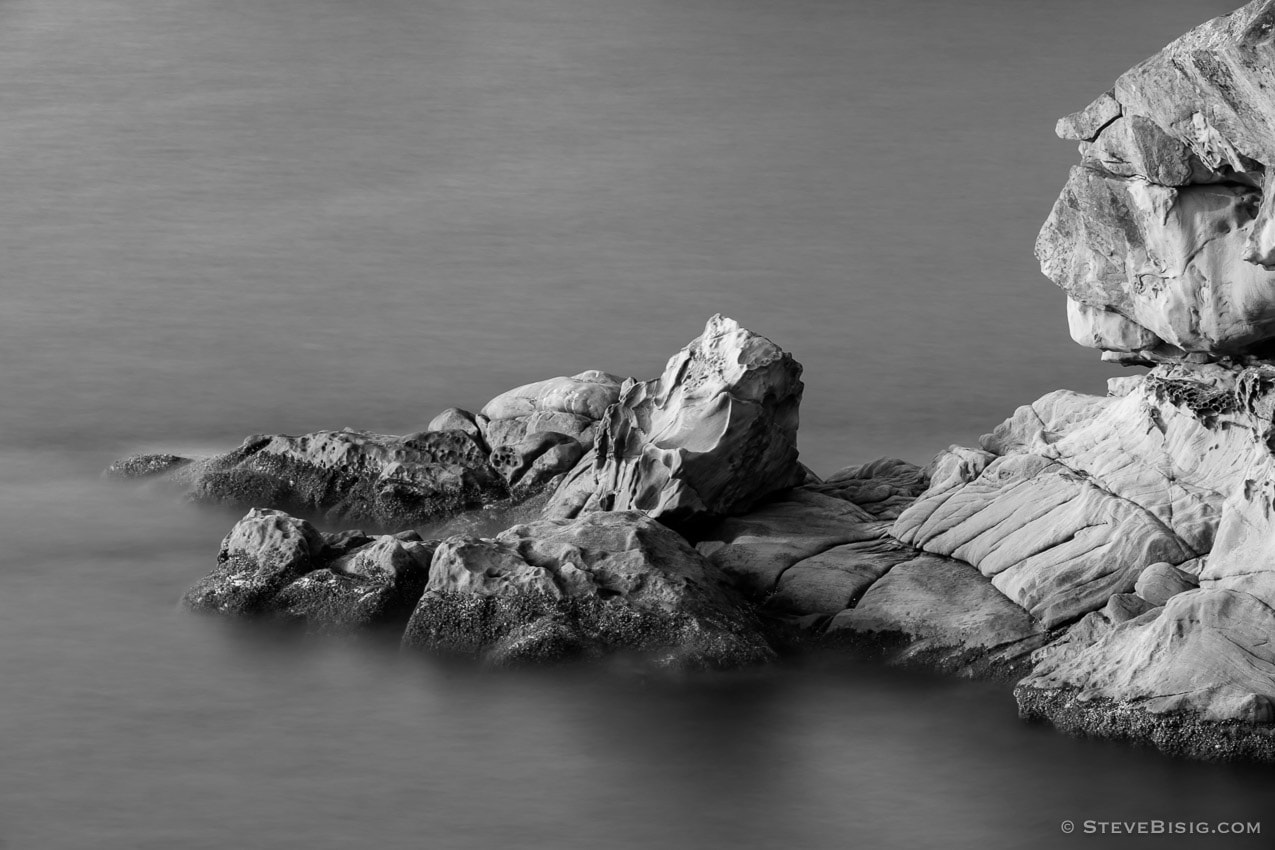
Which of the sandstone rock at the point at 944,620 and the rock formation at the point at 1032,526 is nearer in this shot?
the rock formation at the point at 1032,526

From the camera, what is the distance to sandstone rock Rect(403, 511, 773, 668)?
56.9 ft

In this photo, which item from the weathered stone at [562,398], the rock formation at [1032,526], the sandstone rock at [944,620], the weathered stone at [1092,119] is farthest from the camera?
the weathered stone at [562,398]

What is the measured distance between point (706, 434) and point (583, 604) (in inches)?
93.9

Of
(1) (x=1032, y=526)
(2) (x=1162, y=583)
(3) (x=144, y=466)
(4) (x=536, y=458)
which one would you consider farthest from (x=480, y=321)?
(2) (x=1162, y=583)

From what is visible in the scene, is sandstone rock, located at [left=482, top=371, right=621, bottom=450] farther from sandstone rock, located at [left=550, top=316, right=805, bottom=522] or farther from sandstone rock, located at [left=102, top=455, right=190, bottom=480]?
sandstone rock, located at [left=102, top=455, right=190, bottom=480]

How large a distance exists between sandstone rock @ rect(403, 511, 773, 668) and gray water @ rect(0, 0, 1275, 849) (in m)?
0.30

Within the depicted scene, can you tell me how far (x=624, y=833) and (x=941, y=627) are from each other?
361cm

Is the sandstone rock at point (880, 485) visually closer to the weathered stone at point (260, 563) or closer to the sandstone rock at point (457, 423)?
the sandstone rock at point (457, 423)

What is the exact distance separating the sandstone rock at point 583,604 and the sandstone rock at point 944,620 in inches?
39.9

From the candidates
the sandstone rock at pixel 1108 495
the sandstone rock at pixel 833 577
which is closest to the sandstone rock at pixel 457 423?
the sandstone rock at pixel 833 577

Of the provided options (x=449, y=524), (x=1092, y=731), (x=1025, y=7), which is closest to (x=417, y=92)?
(x=1025, y=7)

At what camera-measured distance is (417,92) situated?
136 ft

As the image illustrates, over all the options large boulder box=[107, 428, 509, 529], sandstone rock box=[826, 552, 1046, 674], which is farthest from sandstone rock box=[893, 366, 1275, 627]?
large boulder box=[107, 428, 509, 529]

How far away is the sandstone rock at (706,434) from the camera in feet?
62.4
